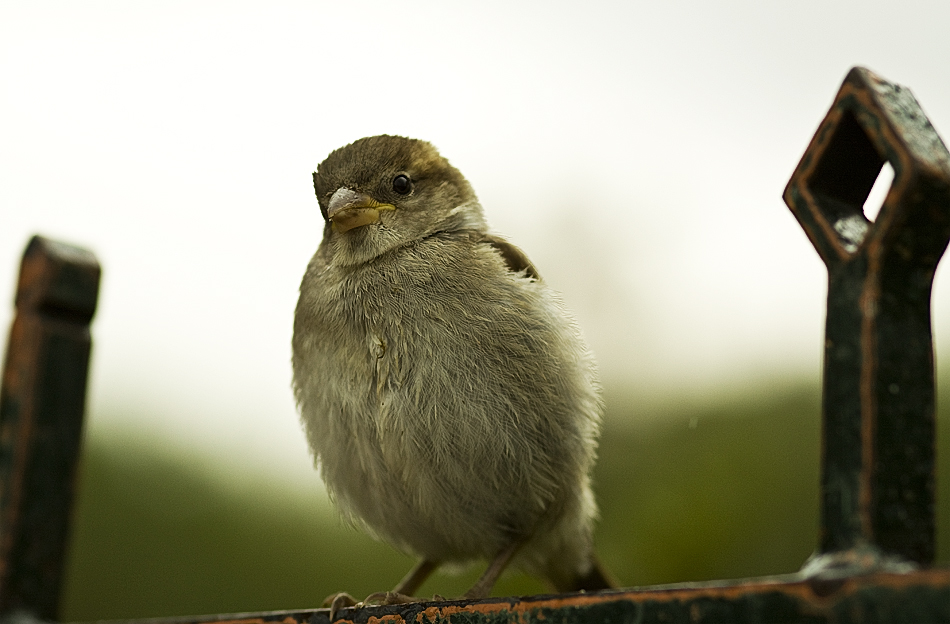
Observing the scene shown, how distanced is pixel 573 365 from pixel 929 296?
1783 mm

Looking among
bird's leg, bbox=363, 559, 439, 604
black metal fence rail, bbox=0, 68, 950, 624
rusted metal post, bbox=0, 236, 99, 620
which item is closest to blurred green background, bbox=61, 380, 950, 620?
bird's leg, bbox=363, 559, 439, 604

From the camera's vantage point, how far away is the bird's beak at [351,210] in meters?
2.90

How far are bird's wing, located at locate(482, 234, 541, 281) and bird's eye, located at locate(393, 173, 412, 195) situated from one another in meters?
0.35

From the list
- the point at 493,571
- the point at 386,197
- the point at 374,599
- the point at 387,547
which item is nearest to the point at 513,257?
the point at 386,197

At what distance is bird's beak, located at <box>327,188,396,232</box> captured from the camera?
9.52 feet

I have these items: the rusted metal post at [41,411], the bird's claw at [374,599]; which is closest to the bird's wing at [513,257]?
the bird's claw at [374,599]

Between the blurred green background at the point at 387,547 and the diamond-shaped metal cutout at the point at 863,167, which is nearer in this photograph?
the diamond-shaped metal cutout at the point at 863,167

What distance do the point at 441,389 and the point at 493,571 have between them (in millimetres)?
689

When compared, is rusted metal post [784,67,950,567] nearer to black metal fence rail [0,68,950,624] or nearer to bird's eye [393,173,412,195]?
black metal fence rail [0,68,950,624]

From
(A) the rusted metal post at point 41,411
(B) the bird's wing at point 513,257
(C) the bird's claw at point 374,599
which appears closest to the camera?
(A) the rusted metal post at point 41,411

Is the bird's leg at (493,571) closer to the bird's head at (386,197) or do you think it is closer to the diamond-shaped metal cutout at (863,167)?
the bird's head at (386,197)

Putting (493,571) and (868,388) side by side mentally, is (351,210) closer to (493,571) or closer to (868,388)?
(493,571)

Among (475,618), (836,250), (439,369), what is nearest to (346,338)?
(439,369)

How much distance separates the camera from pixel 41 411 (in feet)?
3.61
